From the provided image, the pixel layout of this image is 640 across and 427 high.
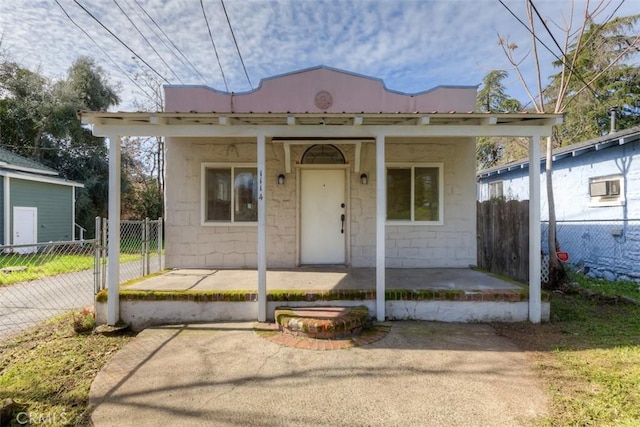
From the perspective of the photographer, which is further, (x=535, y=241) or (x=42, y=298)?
(x=42, y=298)

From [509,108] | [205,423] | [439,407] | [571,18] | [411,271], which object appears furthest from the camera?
[509,108]

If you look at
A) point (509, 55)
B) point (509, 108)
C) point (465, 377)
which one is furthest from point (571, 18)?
point (509, 108)

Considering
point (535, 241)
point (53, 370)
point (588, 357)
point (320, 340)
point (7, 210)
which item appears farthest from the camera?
point (7, 210)

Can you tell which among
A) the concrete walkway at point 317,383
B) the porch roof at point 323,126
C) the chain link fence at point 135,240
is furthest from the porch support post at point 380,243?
the chain link fence at point 135,240

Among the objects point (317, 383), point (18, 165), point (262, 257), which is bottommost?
point (317, 383)

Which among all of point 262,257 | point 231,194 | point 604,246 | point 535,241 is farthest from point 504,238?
point 231,194

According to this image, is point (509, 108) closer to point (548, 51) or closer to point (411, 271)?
point (548, 51)

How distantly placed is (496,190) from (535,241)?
9.54m

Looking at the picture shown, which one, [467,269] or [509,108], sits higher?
[509,108]

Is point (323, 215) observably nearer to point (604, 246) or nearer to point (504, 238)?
point (504, 238)

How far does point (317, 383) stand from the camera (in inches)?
126

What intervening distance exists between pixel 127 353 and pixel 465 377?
12.1 ft

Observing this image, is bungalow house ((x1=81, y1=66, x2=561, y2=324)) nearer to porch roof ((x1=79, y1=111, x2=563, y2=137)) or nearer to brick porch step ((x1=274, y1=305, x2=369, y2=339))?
porch roof ((x1=79, y1=111, x2=563, y2=137))

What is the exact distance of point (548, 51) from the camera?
753 cm
